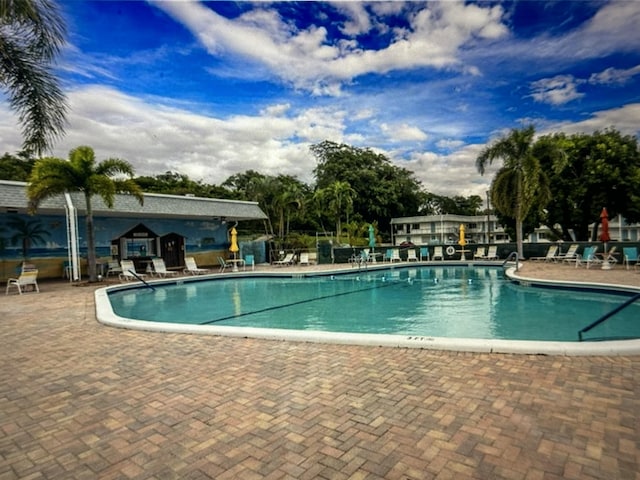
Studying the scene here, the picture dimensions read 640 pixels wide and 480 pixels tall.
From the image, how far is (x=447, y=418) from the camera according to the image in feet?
8.83

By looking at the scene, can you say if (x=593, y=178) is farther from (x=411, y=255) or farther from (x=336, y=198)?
(x=336, y=198)

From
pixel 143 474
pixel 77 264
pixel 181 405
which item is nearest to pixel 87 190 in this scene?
pixel 77 264

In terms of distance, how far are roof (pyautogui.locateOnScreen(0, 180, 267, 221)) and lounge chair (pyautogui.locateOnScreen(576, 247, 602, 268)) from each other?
16991mm

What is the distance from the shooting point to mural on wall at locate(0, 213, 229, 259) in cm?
1591

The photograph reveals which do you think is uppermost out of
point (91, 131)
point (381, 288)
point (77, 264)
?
point (91, 131)

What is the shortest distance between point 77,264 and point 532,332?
49.8 feet

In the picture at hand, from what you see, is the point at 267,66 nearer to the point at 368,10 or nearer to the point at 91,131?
the point at 368,10

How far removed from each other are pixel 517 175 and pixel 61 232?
22740 millimetres

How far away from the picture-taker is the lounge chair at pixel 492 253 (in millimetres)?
20594

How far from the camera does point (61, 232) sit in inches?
677

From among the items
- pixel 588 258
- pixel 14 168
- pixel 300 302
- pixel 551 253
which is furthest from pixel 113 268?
pixel 14 168

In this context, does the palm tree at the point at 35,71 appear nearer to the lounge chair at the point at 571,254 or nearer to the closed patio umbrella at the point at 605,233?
the closed patio umbrella at the point at 605,233

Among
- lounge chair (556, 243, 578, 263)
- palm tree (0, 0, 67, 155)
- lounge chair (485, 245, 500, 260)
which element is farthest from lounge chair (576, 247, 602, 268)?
palm tree (0, 0, 67, 155)

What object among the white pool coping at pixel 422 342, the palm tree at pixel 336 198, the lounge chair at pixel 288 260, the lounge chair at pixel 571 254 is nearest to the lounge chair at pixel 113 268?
the lounge chair at pixel 288 260
